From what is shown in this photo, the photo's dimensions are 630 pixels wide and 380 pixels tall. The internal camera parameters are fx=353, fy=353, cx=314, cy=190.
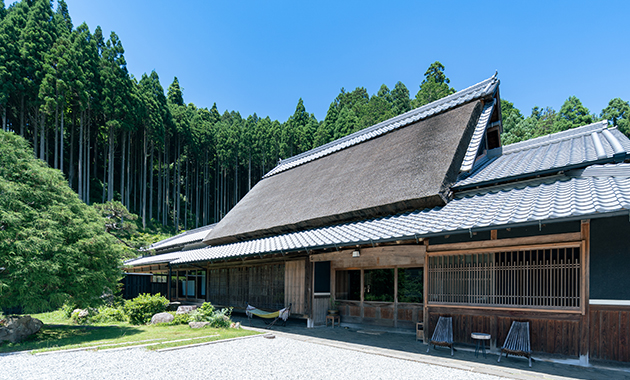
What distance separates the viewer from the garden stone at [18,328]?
6.91 m

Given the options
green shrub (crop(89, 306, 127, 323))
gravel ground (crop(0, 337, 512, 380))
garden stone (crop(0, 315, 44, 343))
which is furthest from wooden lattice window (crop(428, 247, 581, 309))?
green shrub (crop(89, 306, 127, 323))

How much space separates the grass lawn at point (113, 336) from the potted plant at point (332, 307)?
A: 2340mm

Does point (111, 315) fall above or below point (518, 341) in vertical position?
below

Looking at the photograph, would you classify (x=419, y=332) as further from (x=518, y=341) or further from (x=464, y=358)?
(x=518, y=341)

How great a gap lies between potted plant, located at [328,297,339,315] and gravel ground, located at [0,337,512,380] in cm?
302

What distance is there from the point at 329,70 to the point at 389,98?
2009cm

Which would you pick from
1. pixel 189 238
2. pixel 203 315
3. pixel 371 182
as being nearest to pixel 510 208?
pixel 371 182

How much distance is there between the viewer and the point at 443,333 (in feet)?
20.6

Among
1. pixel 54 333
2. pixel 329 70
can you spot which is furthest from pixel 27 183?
pixel 329 70

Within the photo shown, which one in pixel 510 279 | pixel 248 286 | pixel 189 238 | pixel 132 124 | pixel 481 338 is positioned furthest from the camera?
pixel 132 124

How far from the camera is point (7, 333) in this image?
6.91m

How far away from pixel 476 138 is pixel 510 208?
3.31m

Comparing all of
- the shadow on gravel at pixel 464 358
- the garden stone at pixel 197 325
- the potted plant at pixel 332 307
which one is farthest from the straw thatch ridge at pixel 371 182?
the garden stone at pixel 197 325

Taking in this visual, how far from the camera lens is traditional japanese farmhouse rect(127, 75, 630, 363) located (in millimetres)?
5059
